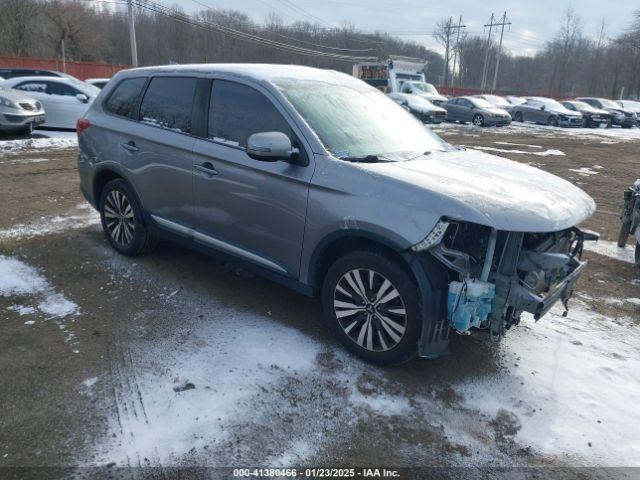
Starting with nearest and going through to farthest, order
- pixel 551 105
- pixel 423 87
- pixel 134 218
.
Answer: pixel 134 218 → pixel 423 87 → pixel 551 105

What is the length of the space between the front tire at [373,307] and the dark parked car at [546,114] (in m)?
28.4

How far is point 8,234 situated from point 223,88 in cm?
347

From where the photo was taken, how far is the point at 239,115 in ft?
13.1

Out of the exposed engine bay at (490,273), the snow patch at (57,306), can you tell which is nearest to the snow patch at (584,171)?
the exposed engine bay at (490,273)

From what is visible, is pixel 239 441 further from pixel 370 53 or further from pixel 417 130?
pixel 370 53

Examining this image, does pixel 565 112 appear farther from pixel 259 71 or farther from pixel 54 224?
pixel 54 224

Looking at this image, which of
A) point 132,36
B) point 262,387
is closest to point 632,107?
point 132,36

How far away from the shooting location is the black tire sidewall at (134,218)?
4883 mm

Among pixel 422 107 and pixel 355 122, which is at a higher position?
pixel 422 107

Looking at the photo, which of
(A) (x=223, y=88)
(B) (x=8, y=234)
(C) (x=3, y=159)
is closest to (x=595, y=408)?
(A) (x=223, y=88)

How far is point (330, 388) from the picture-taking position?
321 cm

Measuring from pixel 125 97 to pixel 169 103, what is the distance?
74 centimetres

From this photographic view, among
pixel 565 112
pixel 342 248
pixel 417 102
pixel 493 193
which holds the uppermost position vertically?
pixel 565 112

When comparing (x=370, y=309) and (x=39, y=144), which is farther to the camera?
(x=39, y=144)
